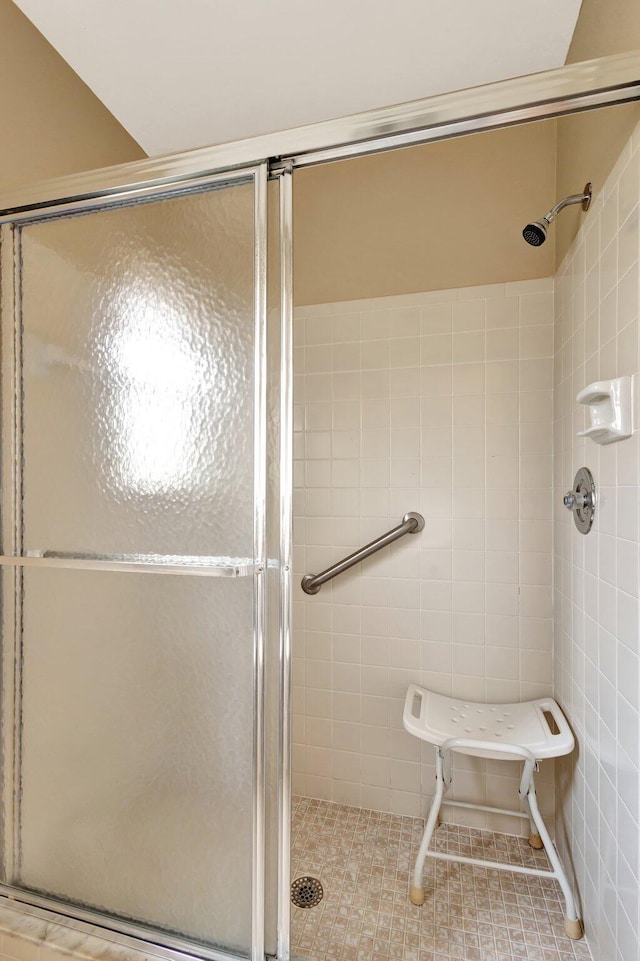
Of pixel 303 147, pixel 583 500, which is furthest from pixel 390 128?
pixel 583 500

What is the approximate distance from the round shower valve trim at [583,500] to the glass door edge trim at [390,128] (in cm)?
75

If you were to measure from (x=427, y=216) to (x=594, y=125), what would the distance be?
0.66 metres

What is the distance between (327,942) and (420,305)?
1873 millimetres

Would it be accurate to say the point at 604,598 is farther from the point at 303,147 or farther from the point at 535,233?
the point at 303,147

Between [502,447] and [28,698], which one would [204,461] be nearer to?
[28,698]

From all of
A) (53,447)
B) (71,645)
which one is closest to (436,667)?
(71,645)

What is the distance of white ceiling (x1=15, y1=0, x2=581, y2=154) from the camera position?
1.26 meters

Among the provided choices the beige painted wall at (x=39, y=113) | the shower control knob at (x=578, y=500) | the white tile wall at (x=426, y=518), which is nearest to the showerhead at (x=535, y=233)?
the white tile wall at (x=426, y=518)

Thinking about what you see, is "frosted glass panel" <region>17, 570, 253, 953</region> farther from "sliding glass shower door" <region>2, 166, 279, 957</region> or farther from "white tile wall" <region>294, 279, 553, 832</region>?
"white tile wall" <region>294, 279, 553, 832</region>

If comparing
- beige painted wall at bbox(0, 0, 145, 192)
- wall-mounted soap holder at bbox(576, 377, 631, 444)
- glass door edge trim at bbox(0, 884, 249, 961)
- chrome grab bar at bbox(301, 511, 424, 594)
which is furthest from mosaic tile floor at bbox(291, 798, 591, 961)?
beige painted wall at bbox(0, 0, 145, 192)

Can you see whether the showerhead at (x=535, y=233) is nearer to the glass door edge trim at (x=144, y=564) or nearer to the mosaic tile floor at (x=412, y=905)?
the glass door edge trim at (x=144, y=564)

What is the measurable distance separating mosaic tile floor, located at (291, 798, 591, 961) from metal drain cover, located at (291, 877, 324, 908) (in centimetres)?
2

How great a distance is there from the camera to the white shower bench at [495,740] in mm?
1294

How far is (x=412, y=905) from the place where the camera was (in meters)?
1.36
